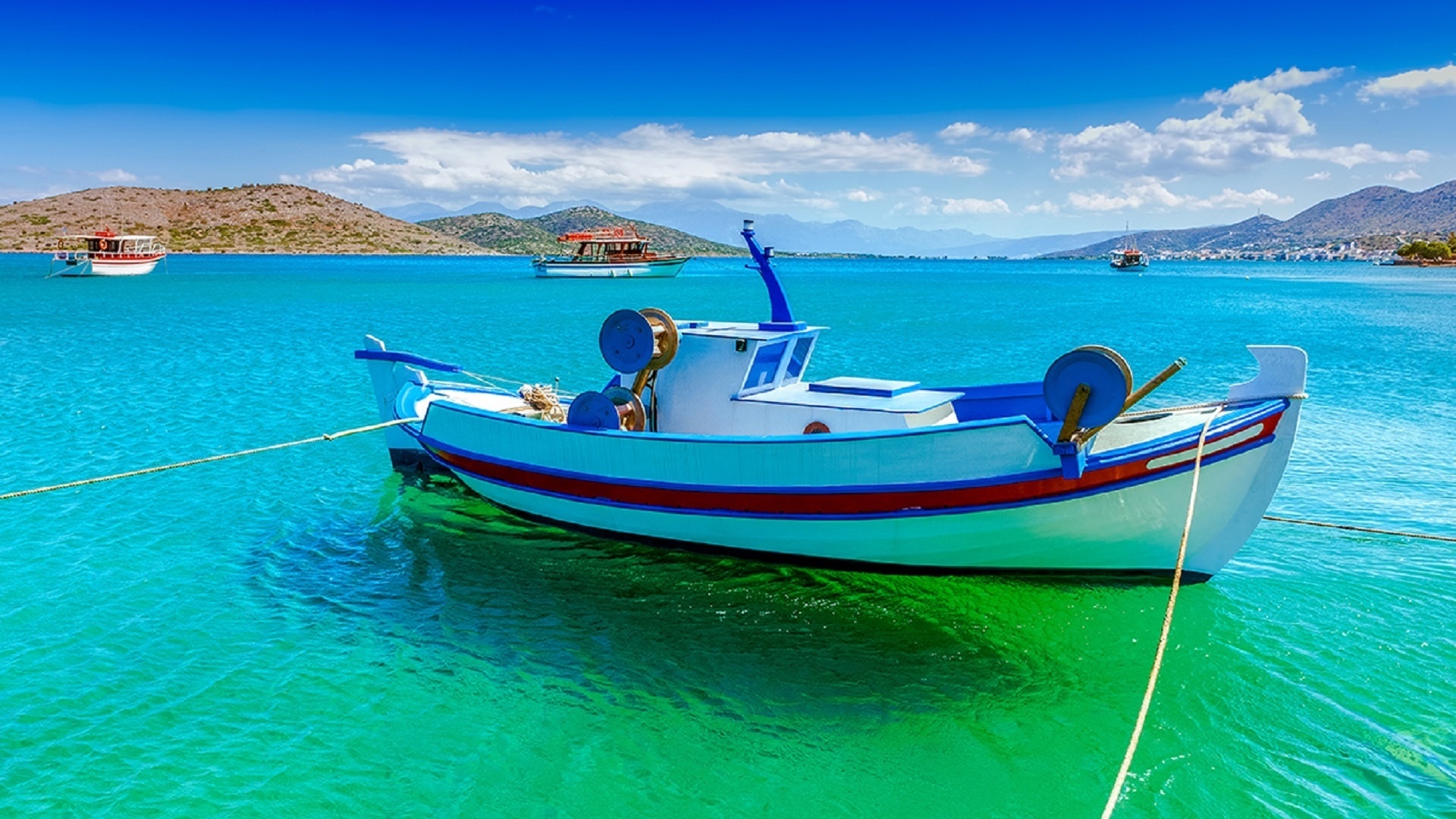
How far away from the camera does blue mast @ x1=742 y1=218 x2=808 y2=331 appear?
12.6m

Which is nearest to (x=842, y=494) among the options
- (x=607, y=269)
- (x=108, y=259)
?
(x=607, y=269)

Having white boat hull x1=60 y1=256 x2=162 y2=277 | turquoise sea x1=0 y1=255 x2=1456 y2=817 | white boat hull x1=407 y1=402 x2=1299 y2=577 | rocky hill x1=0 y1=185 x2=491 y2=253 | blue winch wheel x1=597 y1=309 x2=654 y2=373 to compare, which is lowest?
turquoise sea x1=0 y1=255 x2=1456 y2=817

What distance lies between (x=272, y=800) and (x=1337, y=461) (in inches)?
733

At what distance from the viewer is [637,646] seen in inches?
378

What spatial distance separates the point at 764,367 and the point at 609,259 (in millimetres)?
92570

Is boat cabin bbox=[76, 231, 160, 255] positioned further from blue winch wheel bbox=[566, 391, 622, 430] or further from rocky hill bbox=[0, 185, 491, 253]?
blue winch wheel bbox=[566, 391, 622, 430]

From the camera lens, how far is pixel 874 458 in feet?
32.1

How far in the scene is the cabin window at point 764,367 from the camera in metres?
12.2

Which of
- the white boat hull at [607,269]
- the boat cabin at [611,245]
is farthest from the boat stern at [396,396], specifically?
the white boat hull at [607,269]

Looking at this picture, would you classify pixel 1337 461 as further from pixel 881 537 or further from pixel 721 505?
pixel 721 505

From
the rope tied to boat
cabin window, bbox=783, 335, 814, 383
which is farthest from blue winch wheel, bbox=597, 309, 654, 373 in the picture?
the rope tied to boat

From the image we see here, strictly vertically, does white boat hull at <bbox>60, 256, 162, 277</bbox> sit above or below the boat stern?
above

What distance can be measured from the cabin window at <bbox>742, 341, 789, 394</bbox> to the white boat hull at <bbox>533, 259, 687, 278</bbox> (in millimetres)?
91349

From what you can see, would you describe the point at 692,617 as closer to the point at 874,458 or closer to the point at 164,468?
the point at 874,458
